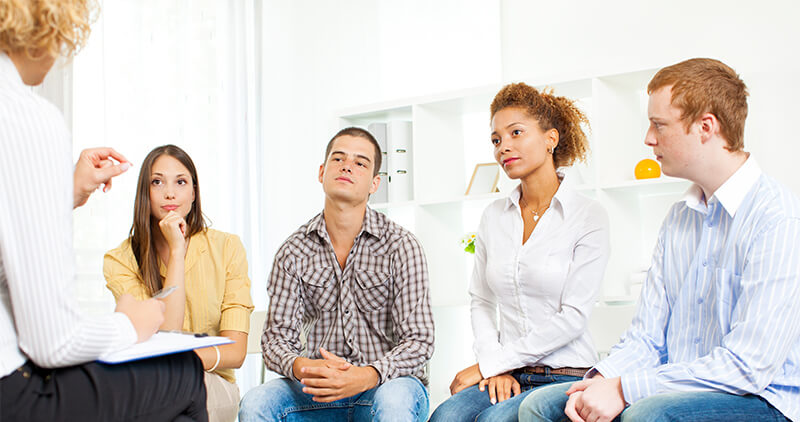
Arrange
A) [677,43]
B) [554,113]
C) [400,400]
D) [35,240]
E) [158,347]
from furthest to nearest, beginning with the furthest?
[677,43] → [554,113] → [400,400] → [158,347] → [35,240]

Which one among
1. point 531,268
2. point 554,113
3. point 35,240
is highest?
point 554,113

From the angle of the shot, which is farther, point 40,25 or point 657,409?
point 657,409

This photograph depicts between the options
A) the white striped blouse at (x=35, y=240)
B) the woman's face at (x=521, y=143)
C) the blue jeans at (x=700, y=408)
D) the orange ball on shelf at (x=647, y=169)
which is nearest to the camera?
the white striped blouse at (x=35, y=240)

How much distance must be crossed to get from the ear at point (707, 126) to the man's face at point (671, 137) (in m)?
0.01

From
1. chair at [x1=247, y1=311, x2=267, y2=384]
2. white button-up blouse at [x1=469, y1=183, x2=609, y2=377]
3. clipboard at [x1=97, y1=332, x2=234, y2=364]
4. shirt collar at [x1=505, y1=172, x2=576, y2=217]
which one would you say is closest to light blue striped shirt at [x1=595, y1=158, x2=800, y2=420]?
white button-up blouse at [x1=469, y1=183, x2=609, y2=377]

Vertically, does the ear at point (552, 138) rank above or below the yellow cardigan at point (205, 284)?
above

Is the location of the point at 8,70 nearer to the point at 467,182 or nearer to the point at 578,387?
the point at 578,387

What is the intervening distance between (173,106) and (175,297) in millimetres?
1527

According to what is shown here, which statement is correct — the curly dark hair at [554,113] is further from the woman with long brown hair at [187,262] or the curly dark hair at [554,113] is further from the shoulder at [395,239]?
the woman with long brown hair at [187,262]

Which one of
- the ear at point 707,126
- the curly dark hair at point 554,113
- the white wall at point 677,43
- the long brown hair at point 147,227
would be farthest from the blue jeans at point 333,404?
the white wall at point 677,43

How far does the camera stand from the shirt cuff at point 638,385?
145 centimetres

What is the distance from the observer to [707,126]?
1.53 metres

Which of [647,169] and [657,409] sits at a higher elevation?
[647,169]

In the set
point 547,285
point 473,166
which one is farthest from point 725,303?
point 473,166
